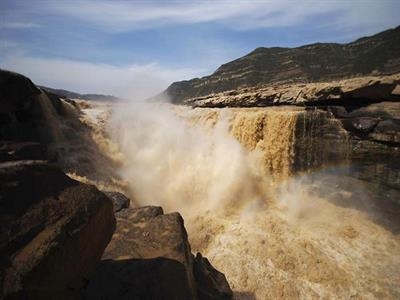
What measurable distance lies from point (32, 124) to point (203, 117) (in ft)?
27.3

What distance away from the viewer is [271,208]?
1272cm

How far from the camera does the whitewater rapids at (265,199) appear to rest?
904cm

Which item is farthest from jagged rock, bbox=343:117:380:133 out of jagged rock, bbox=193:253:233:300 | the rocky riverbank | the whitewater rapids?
jagged rock, bbox=193:253:233:300

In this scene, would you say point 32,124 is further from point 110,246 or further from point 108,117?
point 110,246

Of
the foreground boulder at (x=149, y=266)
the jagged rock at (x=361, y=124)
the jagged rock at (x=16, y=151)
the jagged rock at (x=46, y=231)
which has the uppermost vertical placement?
the jagged rock at (x=16, y=151)

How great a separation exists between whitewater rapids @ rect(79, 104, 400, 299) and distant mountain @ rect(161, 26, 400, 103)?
28.1m

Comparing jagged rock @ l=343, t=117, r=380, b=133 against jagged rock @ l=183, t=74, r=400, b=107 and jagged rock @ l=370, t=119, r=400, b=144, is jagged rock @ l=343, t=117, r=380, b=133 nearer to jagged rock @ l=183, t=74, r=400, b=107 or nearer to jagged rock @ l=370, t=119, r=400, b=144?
jagged rock @ l=370, t=119, r=400, b=144

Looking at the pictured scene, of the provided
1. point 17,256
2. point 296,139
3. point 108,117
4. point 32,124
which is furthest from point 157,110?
point 17,256

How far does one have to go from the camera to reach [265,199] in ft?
43.4

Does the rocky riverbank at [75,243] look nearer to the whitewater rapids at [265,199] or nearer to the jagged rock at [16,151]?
the jagged rock at [16,151]

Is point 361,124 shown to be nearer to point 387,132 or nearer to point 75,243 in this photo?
point 387,132

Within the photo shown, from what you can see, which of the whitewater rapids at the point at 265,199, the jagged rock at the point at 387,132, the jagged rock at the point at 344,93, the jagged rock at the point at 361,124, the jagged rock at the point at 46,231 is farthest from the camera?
the jagged rock at the point at 344,93

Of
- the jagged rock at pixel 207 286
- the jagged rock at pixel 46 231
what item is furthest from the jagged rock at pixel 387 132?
the jagged rock at pixel 46 231

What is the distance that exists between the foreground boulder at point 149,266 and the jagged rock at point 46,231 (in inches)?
24.2
